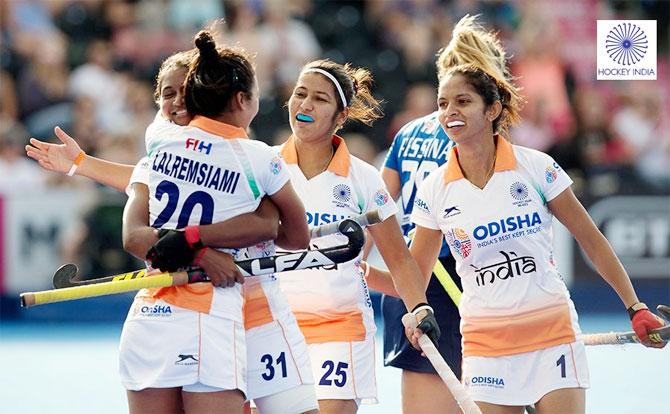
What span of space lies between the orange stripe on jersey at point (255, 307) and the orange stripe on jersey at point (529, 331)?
1117 millimetres

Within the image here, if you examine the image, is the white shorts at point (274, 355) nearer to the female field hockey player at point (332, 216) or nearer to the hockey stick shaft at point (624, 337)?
the female field hockey player at point (332, 216)

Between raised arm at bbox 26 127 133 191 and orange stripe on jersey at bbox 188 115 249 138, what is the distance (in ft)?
3.79

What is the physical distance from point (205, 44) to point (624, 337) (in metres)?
2.33

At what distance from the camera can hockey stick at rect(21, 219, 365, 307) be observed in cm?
446

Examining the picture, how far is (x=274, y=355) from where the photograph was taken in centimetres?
469

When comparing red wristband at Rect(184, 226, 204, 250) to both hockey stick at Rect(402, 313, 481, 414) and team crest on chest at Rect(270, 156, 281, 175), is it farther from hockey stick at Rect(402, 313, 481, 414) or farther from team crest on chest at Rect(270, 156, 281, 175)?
hockey stick at Rect(402, 313, 481, 414)

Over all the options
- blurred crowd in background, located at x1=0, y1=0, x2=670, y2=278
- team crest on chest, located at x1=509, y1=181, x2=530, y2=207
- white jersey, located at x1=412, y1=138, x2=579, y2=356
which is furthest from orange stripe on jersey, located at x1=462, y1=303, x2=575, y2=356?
blurred crowd in background, located at x1=0, y1=0, x2=670, y2=278

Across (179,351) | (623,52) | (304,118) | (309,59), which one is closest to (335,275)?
(304,118)

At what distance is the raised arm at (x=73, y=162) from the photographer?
5633 millimetres

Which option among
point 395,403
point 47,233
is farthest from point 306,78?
point 47,233

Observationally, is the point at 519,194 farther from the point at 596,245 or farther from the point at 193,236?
the point at 193,236

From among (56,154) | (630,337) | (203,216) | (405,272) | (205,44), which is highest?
(205,44)

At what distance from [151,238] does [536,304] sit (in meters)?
1.74

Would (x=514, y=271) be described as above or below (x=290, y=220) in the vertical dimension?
below
